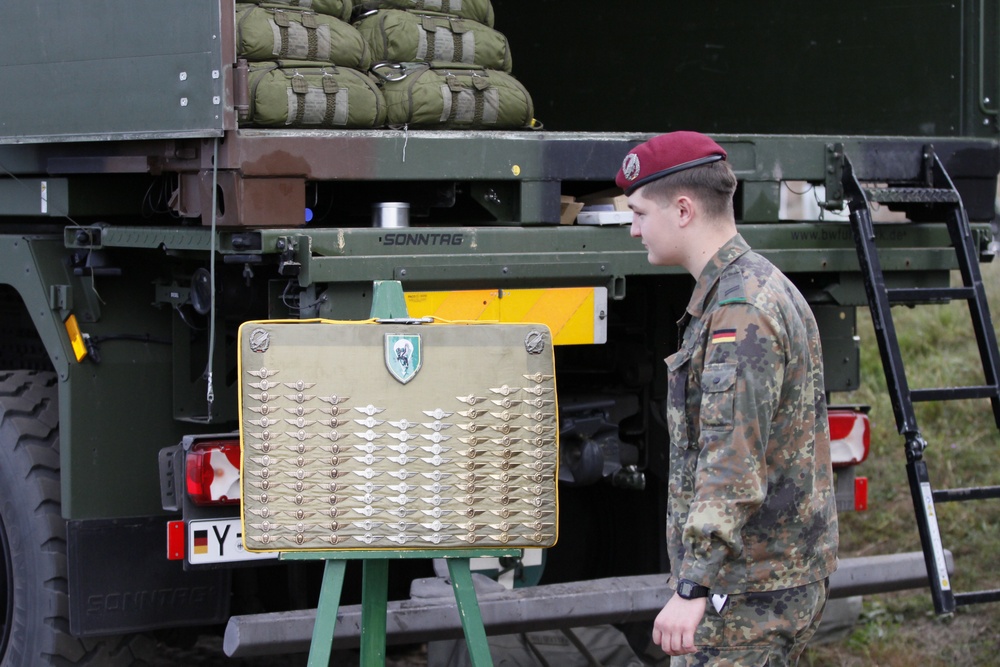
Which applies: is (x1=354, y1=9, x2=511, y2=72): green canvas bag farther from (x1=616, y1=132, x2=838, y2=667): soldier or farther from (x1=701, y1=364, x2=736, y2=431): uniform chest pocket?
(x1=701, y1=364, x2=736, y2=431): uniform chest pocket

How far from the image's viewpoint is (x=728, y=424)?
2.54m

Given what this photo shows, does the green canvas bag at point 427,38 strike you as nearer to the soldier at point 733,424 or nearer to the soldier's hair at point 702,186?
the soldier at point 733,424

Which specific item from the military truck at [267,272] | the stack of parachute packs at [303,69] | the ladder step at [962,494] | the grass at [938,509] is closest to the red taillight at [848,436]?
the military truck at [267,272]

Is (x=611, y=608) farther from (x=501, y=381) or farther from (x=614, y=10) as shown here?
(x=614, y=10)

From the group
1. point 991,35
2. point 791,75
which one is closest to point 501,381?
point 991,35

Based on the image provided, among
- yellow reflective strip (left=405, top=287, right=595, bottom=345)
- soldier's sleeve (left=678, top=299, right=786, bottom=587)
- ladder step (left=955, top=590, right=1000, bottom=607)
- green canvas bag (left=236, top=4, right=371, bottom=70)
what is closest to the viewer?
soldier's sleeve (left=678, top=299, right=786, bottom=587)

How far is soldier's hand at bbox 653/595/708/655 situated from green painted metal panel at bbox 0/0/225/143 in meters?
1.68

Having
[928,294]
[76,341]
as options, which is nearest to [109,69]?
[76,341]

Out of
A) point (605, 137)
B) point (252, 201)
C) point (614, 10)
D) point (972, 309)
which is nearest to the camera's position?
point (252, 201)

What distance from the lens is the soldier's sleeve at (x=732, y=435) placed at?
8.27 ft

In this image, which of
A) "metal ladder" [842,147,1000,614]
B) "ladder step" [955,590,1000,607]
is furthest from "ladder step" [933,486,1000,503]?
"ladder step" [955,590,1000,607]

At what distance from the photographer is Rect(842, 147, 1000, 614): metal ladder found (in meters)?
3.98

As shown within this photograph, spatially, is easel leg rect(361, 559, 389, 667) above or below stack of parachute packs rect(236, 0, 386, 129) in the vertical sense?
below

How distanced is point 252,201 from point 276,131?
0.22 metres
